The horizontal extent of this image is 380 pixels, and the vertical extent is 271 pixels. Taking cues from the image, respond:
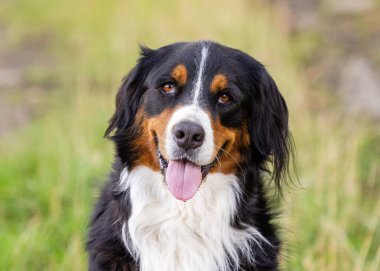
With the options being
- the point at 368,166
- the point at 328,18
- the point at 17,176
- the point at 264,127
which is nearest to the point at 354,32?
the point at 328,18

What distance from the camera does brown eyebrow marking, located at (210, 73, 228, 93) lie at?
393cm

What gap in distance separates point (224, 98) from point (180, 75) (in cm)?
26

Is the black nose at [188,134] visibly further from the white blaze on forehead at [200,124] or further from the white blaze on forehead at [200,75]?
the white blaze on forehead at [200,75]

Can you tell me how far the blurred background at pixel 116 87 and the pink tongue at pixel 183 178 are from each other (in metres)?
0.83

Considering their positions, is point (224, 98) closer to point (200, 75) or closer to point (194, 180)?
Result: point (200, 75)

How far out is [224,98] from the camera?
156 inches

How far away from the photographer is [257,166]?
4121 mm

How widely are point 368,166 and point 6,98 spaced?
4363 mm

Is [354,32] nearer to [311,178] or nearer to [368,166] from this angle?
[368,166]

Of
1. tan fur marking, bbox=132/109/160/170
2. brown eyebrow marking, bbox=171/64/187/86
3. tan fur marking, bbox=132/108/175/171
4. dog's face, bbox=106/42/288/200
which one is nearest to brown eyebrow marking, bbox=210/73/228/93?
dog's face, bbox=106/42/288/200

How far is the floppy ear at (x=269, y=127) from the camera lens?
408 cm

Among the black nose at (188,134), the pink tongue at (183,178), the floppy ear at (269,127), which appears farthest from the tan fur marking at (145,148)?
the floppy ear at (269,127)

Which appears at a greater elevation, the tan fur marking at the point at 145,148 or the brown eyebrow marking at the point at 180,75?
the brown eyebrow marking at the point at 180,75

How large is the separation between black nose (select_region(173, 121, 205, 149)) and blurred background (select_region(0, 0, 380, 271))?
1029mm
